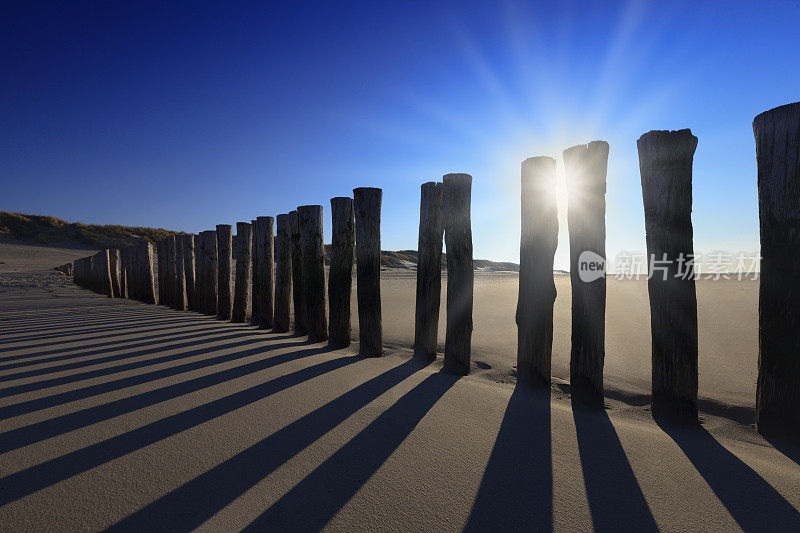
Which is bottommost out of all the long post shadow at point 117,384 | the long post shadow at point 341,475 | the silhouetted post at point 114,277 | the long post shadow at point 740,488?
the long post shadow at point 740,488

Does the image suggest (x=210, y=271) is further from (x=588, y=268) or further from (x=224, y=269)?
(x=588, y=268)

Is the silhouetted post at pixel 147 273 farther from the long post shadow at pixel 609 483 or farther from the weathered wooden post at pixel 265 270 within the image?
the long post shadow at pixel 609 483

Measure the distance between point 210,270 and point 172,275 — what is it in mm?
2168

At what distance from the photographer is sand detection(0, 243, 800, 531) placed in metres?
1.40

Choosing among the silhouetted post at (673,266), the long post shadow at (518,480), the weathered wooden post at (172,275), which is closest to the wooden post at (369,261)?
the long post shadow at (518,480)

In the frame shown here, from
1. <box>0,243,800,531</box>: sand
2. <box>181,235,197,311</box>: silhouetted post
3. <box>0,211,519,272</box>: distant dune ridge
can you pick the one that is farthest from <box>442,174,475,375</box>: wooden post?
<box>0,211,519,272</box>: distant dune ridge

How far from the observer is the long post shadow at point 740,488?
1.41 metres

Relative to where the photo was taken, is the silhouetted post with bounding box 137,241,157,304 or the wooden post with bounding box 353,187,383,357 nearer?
the wooden post with bounding box 353,187,383,357

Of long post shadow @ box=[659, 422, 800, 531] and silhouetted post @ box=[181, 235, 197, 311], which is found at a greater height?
silhouetted post @ box=[181, 235, 197, 311]

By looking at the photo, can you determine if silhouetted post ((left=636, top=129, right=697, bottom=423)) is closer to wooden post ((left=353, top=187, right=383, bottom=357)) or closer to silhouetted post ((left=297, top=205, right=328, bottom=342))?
wooden post ((left=353, top=187, right=383, bottom=357))

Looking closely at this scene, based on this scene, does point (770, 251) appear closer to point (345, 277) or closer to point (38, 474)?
point (345, 277)

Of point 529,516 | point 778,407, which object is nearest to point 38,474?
point 529,516

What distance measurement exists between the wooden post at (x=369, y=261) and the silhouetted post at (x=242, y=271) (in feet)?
9.80

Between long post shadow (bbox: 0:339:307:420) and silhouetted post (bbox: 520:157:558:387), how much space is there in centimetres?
249
